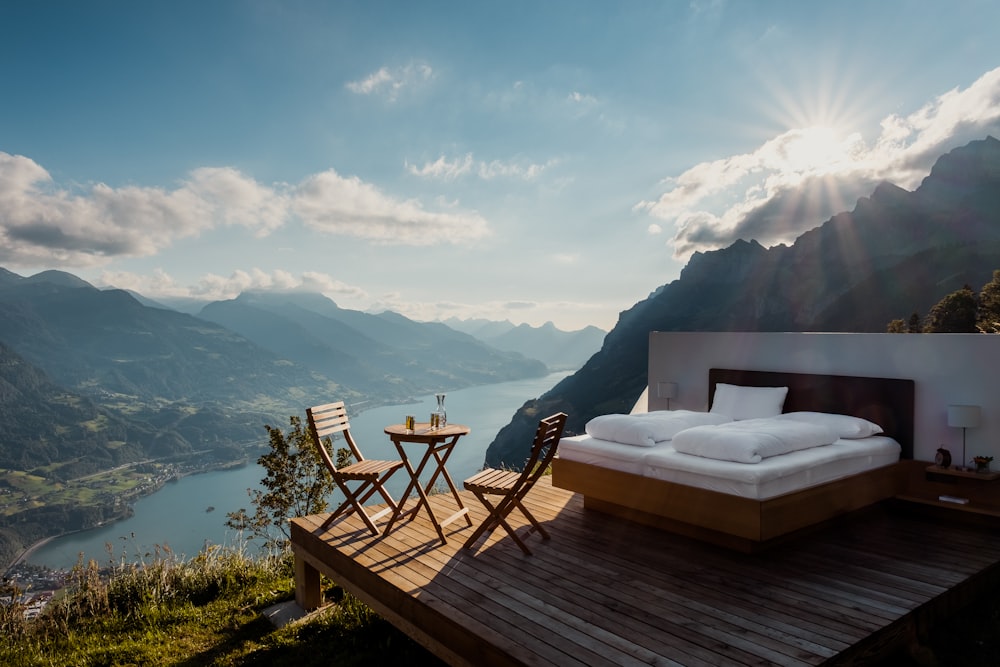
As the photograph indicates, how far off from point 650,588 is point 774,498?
971 mm

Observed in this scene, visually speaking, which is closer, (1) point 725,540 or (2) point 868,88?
(1) point 725,540

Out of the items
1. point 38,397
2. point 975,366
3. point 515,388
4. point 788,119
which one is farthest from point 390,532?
point 515,388

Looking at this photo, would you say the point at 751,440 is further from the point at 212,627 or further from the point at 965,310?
the point at 965,310

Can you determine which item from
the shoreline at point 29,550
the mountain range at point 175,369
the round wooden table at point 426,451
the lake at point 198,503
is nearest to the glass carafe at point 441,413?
the round wooden table at point 426,451

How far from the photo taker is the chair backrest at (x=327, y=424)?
3883 millimetres

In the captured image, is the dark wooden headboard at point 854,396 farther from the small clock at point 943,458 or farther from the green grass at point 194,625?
the green grass at point 194,625

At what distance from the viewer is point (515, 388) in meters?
79.8

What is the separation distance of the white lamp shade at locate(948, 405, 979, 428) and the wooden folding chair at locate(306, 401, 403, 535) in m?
4.08

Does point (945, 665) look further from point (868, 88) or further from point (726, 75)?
point (868, 88)

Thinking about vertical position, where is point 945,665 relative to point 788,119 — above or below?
below

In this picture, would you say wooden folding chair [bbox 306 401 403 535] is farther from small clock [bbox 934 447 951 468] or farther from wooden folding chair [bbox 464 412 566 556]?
small clock [bbox 934 447 951 468]

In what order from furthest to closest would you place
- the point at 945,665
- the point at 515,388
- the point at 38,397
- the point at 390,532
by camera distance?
the point at 515,388 → the point at 38,397 → the point at 390,532 → the point at 945,665

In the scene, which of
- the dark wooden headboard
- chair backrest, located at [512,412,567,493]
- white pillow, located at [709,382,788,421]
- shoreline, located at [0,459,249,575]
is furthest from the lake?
chair backrest, located at [512,412,567,493]

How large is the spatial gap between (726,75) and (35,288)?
103 m
